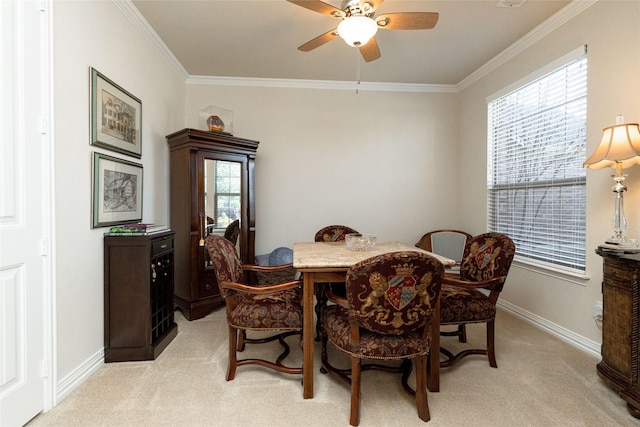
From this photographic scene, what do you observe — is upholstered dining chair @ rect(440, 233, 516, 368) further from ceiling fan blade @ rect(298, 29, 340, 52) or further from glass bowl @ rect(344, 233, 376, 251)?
ceiling fan blade @ rect(298, 29, 340, 52)

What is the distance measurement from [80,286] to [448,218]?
4154 millimetres

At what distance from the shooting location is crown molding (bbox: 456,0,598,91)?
2.49 metres

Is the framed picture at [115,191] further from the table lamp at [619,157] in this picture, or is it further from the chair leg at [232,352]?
the table lamp at [619,157]

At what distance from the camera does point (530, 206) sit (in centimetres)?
311

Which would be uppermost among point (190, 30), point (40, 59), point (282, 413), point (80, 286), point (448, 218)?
point (190, 30)

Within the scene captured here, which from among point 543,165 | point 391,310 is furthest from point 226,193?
point 543,165

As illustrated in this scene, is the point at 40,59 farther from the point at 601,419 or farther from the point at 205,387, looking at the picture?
the point at 601,419

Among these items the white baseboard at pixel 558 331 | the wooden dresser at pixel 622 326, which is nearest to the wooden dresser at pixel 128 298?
the wooden dresser at pixel 622 326

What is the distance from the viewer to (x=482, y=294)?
7.12 ft

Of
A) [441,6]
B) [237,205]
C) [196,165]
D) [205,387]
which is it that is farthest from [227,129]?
[205,387]

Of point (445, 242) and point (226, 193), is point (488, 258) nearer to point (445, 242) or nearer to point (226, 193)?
point (445, 242)

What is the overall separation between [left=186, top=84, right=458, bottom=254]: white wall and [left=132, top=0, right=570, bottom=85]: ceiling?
1.00ft

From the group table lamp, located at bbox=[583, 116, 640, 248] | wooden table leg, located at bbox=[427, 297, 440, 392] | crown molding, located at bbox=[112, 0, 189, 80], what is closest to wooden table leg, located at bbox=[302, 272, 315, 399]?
wooden table leg, located at bbox=[427, 297, 440, 392]

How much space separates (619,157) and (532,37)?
5.65 ft
